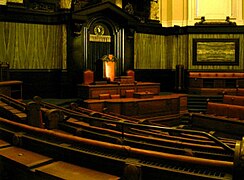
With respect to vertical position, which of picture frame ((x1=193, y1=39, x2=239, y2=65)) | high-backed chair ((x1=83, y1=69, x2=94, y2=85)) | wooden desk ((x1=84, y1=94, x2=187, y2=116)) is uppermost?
picture frame ((x1=193, y1=39, x2=239, y2=65))

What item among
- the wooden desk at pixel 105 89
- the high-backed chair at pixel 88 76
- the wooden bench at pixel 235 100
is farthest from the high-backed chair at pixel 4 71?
the wooden bench at pixel 235 100

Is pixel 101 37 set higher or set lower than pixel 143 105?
higher

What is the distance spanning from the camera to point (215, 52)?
12750 millimetres

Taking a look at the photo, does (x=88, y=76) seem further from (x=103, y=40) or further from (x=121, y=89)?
(x=103, y=40)

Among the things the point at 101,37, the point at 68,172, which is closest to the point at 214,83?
the point at 101,37

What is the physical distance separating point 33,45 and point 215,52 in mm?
6728

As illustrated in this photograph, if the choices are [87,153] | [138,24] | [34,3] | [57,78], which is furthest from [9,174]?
[138,24]

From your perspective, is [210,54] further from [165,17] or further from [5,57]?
[5,57]

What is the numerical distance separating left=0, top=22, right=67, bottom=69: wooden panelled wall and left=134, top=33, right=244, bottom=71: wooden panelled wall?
304cm

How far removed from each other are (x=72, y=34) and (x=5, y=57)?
204 centimetres

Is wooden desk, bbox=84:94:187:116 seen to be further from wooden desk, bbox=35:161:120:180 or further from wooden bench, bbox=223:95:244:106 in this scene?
wooden desk, bbox=35:161:120:180

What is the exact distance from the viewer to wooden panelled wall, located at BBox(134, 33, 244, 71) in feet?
40.5

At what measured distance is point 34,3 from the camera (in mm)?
10203

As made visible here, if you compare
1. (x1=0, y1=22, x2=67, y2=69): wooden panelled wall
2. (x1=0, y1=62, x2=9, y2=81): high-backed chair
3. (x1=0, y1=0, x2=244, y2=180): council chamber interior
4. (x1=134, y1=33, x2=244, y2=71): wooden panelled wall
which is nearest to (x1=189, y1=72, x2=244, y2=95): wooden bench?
(x1=0, y1=0, x2=244, y2=180): council chamber interior
